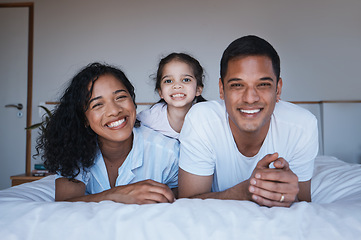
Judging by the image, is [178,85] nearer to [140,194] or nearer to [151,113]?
[151,113]

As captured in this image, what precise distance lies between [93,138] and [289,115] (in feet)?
3.00

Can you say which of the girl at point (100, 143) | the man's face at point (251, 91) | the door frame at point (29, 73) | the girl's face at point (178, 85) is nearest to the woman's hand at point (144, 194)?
the girl at point (100, 143)

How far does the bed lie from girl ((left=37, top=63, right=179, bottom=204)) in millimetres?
544

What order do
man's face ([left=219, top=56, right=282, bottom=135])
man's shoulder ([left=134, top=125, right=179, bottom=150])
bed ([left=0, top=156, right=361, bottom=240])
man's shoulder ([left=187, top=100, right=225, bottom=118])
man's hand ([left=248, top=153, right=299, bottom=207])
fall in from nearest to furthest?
bed ([left=0, top=156, right=361, bottom=240]) → man's hand ([left=248, top=153, right=299, bottom=207]) → man's face ([left=219, top=56, right=282, bottom=135]) → man's shoulder ([left=187, top=100, right=225, bottom=118]) → man's shoulder ([left=134, top=125, right=179, bottom=150])

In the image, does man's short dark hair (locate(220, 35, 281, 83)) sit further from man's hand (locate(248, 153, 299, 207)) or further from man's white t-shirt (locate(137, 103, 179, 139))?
man's white t-shirt (locate(137, 103, 179, 139))

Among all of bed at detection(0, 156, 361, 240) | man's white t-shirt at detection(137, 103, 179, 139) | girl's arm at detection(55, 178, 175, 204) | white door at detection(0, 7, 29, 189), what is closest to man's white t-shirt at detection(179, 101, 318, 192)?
girl's arm at detection(55, 178, 175, 204)

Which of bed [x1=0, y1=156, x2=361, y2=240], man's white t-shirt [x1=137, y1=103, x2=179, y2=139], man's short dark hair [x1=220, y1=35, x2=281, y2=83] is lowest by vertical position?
bed [x1=0, y1=156, x2=361, y2=240]

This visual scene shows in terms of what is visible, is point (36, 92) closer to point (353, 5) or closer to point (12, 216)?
point (12, 216)

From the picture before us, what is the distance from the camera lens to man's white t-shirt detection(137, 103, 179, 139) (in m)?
1.89

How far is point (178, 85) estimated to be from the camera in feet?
6.48

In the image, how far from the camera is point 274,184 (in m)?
0.98

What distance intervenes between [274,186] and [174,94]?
1118mm

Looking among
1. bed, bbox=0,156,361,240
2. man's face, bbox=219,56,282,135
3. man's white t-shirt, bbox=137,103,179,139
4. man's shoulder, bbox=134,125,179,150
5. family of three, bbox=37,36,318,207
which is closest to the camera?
bed, bbox=0,156,361,240

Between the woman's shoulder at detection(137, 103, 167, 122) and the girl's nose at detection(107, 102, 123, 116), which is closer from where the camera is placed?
the girl's nose at detection(107, 102, 123, 116)
